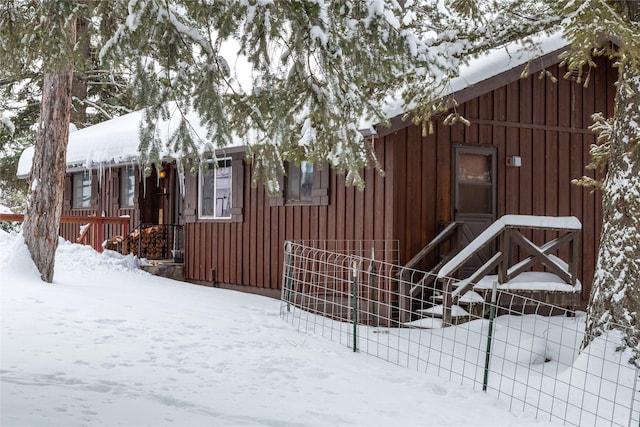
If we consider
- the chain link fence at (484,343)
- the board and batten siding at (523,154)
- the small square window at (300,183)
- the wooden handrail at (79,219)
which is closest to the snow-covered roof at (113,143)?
the wooden handrail at (79,219)

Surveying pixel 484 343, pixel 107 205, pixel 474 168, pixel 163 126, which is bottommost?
pixel 484 343

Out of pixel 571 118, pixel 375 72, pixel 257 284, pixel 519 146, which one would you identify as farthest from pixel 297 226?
pixel 375 72

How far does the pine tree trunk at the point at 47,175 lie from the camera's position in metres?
10.8

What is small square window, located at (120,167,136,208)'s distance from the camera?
17203 mm

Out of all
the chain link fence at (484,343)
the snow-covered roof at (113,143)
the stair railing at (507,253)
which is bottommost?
the chain link fence at (484,343)

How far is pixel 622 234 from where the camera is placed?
25.2 ft

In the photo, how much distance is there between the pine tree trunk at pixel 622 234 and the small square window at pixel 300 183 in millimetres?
4949

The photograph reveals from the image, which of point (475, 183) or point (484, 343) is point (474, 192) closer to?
point (475, 183)

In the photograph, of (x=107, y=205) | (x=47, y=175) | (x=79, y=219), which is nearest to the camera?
(x=47, y=175)

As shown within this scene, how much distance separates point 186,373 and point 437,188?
5.47 m

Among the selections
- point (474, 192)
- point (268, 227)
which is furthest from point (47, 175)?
point (474, 192)

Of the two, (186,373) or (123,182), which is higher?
(123,182)

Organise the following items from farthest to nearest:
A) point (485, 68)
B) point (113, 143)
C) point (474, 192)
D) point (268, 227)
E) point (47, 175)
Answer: point (113, 143), point (268, 227), point (474, 192), point (47, 175), point (485, 68)

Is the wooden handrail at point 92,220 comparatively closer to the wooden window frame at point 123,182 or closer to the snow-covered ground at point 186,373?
the wooden window frame at point 123,182
